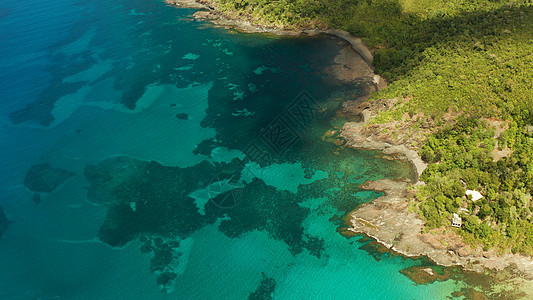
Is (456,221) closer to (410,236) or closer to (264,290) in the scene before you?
(410,236)

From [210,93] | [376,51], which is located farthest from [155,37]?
[376,51]

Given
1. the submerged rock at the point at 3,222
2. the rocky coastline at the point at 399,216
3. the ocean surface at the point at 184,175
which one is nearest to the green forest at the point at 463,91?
the rocky coastline at the point at 399,216

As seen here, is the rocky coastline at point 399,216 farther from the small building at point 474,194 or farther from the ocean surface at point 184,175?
the small building at point 474,194

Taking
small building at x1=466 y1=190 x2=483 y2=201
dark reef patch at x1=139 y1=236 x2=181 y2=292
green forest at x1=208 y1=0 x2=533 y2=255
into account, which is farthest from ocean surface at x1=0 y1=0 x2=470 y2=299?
small building at x1=466 y1=190 x2=483 y2=201

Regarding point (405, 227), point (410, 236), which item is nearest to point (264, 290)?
point (410, 236)

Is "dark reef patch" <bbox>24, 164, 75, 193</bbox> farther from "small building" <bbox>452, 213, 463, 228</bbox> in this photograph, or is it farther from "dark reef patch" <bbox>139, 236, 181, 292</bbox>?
"small building" <bbox>452, 213, 463, 228</bbox>

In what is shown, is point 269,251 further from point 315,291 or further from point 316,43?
point 316,43
